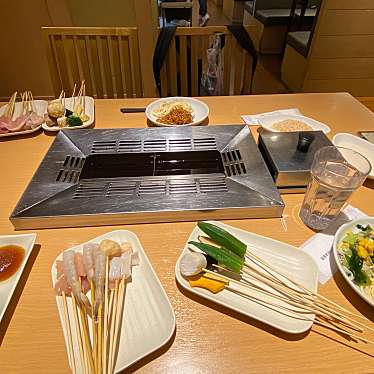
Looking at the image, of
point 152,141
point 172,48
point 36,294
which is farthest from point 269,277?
point 172,48

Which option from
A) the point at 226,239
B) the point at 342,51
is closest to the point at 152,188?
the point at 226,239

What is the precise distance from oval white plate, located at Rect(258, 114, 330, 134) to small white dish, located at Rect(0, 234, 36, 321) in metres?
0.80

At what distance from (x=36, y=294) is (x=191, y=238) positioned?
1.08 feet

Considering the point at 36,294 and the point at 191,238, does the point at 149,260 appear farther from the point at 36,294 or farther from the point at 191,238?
the point at 36,294

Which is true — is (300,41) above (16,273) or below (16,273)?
below

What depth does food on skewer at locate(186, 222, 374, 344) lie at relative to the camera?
50 centimetres

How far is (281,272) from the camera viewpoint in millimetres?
563

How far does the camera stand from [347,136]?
0.95 metres

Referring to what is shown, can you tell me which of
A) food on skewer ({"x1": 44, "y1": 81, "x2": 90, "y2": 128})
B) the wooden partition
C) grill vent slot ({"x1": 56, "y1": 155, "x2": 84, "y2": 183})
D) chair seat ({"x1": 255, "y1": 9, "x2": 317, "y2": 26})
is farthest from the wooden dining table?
chair seat ({"x1": 255, "y1": 9, "x2": 317, "y2": 26})

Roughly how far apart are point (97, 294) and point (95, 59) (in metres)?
1.44

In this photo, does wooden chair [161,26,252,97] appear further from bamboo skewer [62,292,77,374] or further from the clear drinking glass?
bamboo skewer [62,292,77,374]

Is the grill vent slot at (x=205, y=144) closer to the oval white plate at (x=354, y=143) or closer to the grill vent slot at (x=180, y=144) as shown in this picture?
the grill vent slot at (x=180, y=144)

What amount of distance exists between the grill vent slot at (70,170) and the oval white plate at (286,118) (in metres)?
0.63

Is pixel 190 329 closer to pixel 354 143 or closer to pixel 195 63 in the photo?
pixel 354 143
